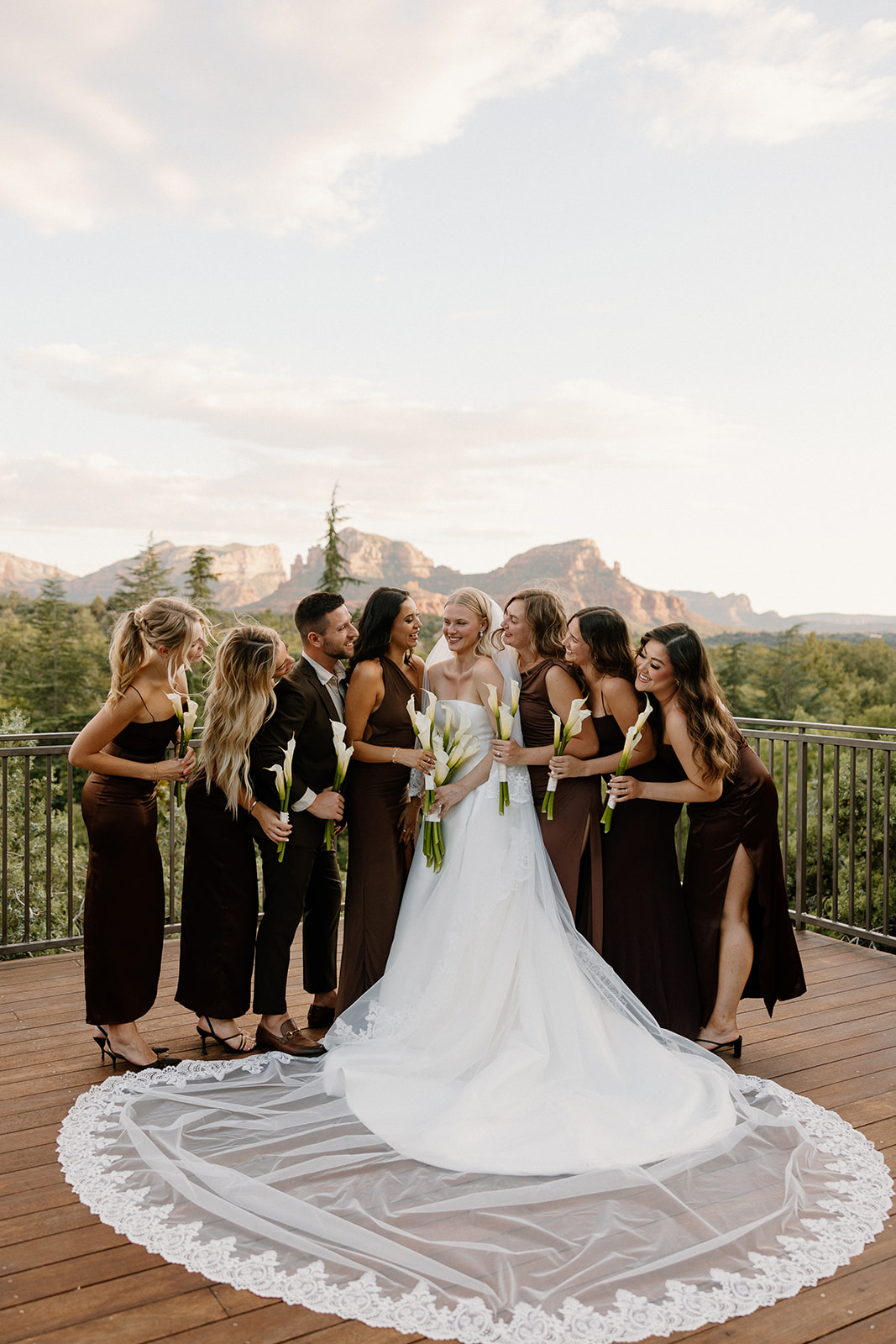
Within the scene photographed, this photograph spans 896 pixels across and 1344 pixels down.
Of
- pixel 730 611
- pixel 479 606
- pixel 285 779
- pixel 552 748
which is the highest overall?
pixel 730 611

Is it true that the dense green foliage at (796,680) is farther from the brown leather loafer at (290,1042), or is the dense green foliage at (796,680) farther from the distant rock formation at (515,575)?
the brown leather loafer at (290,1042)

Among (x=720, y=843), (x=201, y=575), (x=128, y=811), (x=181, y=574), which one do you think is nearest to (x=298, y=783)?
(x=128, y=811)

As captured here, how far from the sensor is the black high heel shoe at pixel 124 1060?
10.6ft

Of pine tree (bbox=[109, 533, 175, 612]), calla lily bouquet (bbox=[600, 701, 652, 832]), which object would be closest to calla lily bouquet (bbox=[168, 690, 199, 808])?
calla lily bouquet (bbox=[600, 701, 652, 832])

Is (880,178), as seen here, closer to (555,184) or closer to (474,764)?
(555,184)

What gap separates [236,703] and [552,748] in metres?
1.17

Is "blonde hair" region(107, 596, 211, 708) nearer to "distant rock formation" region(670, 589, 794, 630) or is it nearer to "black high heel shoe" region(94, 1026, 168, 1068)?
"black high heel shoe" region(94, 1026, 168, 1068)

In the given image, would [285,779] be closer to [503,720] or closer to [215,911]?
[215,911]

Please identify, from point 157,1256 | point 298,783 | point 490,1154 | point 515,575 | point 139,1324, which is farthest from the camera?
point 515,575

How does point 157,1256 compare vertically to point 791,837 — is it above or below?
above

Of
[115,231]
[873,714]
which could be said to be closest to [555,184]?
[115,231]

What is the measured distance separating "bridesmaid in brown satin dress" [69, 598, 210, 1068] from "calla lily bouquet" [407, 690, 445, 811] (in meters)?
0.84

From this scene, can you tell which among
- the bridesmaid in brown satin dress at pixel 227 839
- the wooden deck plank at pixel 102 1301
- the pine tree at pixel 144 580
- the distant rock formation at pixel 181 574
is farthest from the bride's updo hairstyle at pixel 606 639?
the pine tree at pixel 144 580

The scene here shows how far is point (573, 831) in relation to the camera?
333 centimetres
